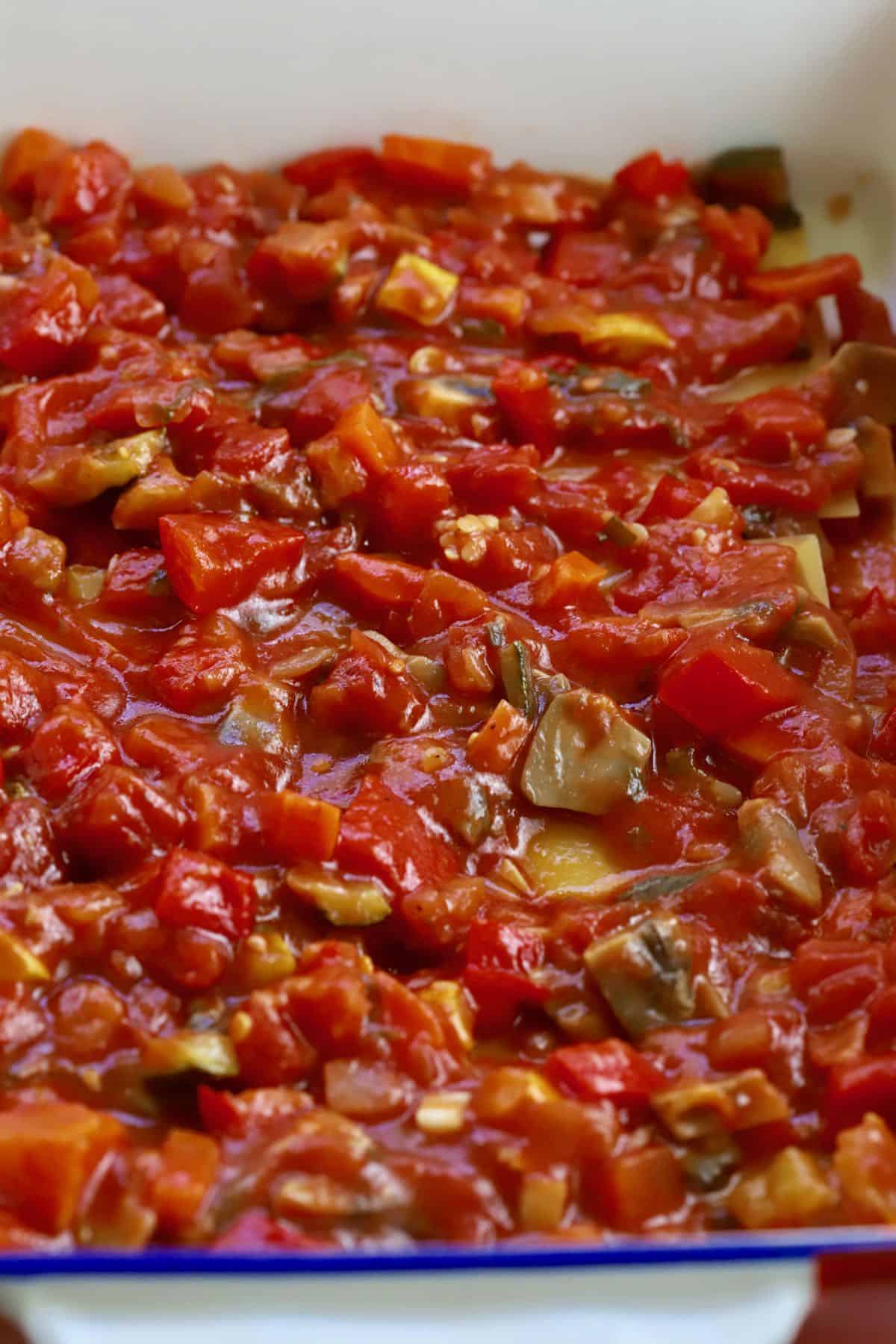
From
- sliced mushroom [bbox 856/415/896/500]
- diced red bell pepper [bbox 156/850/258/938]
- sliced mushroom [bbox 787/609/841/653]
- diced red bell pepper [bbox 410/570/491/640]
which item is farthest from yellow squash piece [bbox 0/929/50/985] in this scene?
sliced mushroom [bbox 856/415/896/500]

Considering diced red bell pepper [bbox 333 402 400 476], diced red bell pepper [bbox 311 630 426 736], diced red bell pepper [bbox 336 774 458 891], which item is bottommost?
diced red bell pepper [bbox 336 774 458 891]

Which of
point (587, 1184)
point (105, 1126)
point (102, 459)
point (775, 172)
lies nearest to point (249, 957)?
point (105, 1126)

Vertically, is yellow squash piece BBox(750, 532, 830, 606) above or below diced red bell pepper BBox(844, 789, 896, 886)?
above

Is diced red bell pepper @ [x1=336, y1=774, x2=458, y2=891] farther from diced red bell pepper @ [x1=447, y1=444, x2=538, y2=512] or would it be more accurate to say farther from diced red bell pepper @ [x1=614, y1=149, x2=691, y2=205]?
diced red bell pepper @ [x1=614, y1=149, x2=691, y2=205]

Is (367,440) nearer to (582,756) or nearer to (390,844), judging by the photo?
(582,756)

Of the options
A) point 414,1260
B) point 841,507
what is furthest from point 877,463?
point 414,1260

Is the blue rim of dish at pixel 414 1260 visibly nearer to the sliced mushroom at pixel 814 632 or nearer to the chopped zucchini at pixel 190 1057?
the chopped zucchini at pixel 190 1057

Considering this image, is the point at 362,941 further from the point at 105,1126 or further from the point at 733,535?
the point at 733,535
